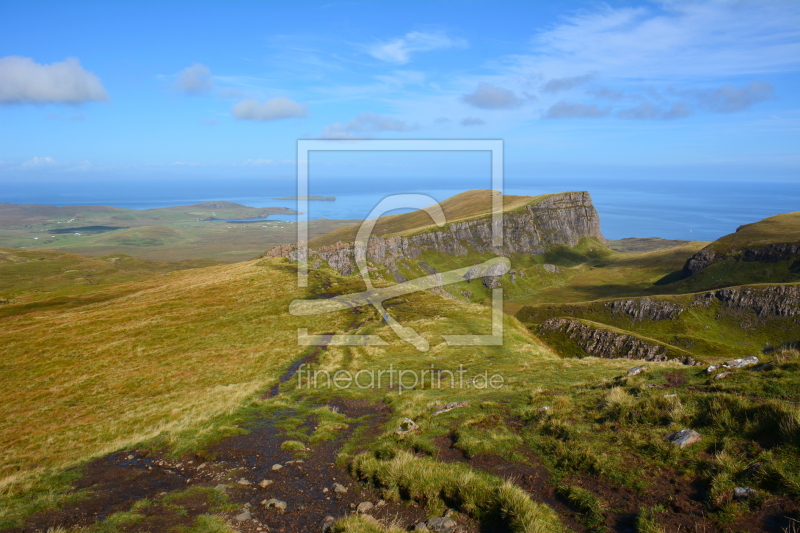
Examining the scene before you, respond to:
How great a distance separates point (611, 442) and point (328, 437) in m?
12.6

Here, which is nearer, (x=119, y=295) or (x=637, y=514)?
(x=637, y=514)

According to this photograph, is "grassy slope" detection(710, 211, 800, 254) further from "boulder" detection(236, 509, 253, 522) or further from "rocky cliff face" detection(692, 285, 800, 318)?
"boulder" detection(236, 509, 253, 522)

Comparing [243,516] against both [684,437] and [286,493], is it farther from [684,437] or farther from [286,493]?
[684,437]

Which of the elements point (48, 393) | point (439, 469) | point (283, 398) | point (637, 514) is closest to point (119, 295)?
point (48, 393)

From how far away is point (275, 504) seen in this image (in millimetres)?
13461

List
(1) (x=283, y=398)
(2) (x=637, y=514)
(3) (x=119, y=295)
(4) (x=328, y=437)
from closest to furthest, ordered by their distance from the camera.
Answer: (2) (x=637, y=514) < (4) (x=328, y=437) < (1) (x=283, y=398) < (3) (x=119, y=295)

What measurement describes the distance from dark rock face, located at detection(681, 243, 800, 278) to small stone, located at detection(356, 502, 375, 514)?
8075 inches

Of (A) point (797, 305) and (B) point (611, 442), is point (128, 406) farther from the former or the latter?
(A) point (797, 305)

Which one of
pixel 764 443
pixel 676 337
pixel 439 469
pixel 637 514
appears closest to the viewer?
pixel 637 514

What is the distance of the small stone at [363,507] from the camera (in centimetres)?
1273

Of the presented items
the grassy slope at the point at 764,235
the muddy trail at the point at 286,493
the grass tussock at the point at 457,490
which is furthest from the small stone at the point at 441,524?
the grassy slope at the point at 764,235

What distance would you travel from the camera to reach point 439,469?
1366 centimetres

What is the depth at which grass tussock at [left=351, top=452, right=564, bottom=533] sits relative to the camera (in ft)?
35.2

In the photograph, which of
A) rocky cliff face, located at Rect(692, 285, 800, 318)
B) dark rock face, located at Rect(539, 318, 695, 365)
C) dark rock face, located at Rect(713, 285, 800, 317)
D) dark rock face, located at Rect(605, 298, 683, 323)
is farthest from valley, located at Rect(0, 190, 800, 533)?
dark rock face, located at Rect(713, 285, 800, 317)
